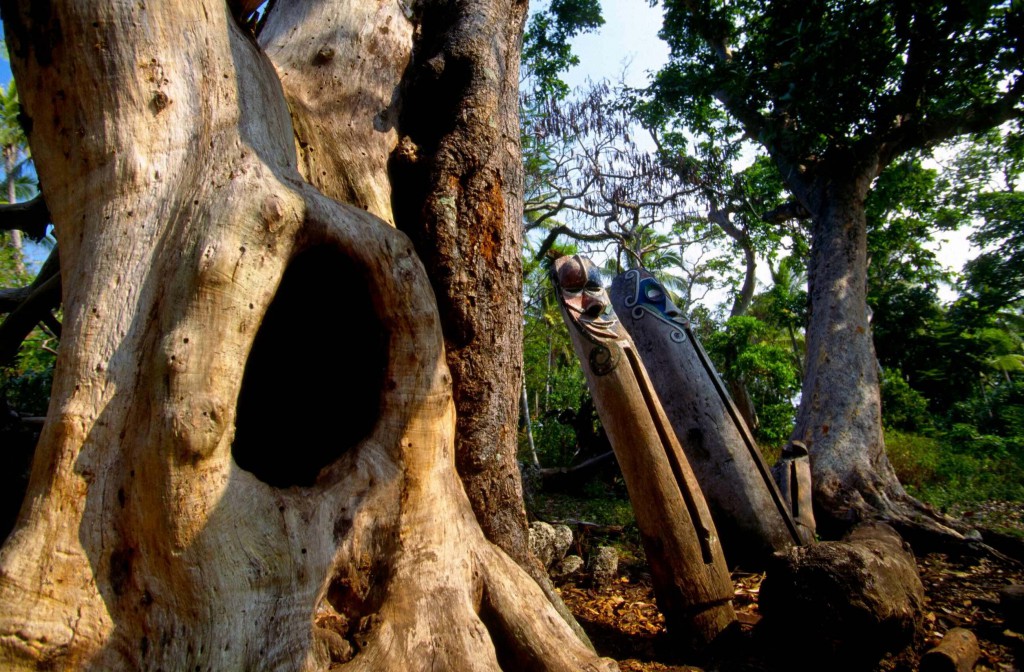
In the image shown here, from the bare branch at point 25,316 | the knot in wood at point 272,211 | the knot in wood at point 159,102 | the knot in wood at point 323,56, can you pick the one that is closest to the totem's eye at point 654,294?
the knot in wood at point 323,56

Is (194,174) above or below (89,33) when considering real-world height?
below

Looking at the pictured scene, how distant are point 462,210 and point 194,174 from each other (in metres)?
0.99

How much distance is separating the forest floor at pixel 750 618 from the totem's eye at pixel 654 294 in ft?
5.99

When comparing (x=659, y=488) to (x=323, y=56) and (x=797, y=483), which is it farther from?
(x=323, y=56)

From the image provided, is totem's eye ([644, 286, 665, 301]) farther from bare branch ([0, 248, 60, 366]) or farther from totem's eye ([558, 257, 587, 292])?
bare branch ([0, 248, 60, 366])

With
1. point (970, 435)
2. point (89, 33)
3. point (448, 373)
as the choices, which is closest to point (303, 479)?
Result: point (448, 373)

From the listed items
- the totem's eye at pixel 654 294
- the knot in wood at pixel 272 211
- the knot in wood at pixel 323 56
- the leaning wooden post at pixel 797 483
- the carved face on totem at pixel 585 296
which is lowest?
the leaning wooden post at pixel 797 483

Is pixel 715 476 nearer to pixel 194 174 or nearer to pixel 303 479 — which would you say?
pixel 303 479

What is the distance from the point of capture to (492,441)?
2359 millimetres

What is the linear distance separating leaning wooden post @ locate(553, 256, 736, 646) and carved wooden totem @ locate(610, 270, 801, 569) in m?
0.62

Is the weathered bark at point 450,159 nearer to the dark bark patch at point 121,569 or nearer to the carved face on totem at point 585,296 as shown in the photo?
the carved face on totem at point 585,296

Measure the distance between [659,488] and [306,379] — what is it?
67.7 inches

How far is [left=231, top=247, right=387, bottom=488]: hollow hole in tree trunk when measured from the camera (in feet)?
7.46

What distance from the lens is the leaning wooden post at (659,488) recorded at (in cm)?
283
